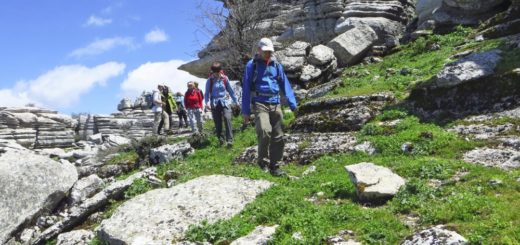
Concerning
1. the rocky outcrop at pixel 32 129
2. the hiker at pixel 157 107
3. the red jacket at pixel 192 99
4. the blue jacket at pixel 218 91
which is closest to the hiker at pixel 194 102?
the red jacket at pixel 192 99

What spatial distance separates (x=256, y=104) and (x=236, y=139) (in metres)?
8.29

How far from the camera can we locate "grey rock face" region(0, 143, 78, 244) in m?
13.5

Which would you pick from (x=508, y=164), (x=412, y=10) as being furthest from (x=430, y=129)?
(x=412, y=10)

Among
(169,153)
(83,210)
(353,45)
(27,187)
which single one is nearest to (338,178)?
(83,210)

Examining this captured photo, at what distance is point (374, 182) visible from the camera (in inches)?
398

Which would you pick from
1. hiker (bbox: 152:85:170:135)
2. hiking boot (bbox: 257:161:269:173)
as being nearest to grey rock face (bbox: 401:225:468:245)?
hiking boot (bbox: 257:161:269:173)

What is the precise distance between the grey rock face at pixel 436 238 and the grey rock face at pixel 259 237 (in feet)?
7.52

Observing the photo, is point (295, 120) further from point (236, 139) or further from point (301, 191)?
point (301, 191)

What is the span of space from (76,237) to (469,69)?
40.2ft

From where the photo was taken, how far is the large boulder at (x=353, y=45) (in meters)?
32.5

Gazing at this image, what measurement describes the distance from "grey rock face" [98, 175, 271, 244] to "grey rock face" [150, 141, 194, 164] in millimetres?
6896

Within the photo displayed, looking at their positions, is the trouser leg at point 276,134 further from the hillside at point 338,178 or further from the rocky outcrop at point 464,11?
the rocky outcrop at point 464,11

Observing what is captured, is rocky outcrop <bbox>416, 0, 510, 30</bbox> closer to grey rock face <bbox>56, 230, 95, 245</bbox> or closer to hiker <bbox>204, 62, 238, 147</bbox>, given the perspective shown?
hiker <bbox>204, 62, 238, 147</bbox>

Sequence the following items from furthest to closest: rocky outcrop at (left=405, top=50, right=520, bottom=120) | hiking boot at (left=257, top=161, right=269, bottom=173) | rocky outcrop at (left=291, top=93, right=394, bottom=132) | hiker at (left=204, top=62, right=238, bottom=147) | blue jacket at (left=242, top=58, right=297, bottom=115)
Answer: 1. hiker at (left=204, top=62, right=238, bottom=147)
2. rocky outcrop at (left=291, top=93, right=394, bottom=132)
3. rocky outcrop at (left=405, top=50, right=520, bottom=120)
4. hiking boot at (left=257, top=161, right=269, bottom=173)
5. blue jacket at (left=242, top=58, right=297, bottom=115)
